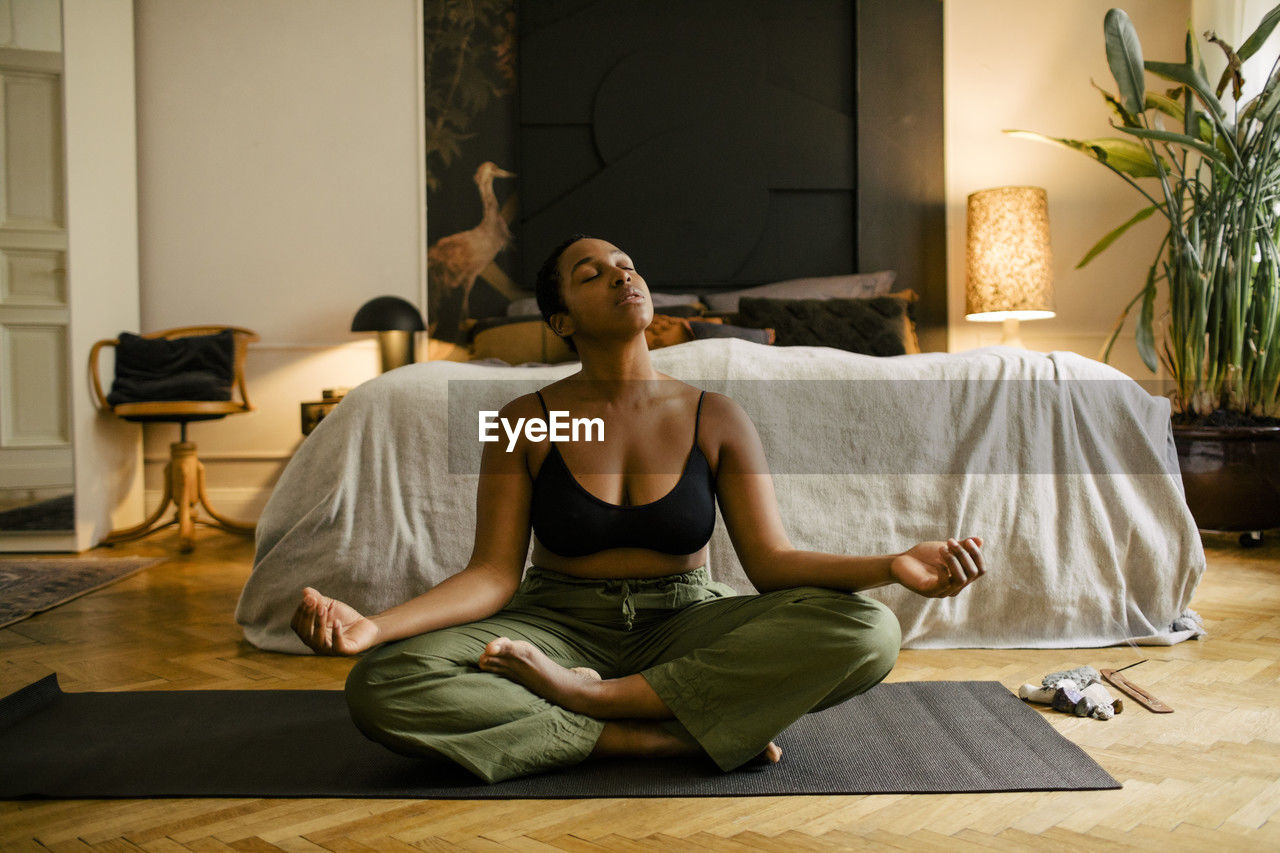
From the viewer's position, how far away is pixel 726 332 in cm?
329

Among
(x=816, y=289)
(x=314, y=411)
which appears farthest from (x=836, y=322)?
(x=314, y=411)

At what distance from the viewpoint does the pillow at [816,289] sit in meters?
4.31

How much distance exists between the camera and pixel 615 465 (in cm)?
149

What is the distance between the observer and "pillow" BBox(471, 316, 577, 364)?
12.6ft

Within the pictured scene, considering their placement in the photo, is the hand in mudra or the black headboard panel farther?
the black headboard panel

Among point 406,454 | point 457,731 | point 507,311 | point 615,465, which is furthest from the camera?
point 507,311

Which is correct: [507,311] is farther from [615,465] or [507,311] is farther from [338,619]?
[338,619]

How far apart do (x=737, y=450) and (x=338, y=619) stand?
655mm

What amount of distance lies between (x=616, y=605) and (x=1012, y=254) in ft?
11.3

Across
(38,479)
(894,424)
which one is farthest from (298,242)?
(894,424)

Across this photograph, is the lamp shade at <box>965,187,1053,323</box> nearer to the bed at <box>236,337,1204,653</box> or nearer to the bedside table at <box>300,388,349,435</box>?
the bed at <box>236,337,1204,653</box>

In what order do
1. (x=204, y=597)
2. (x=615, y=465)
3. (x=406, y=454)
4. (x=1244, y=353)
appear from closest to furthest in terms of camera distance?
(x=615, y=465) < (x=406, y=454) < (x=204, y=597) < (x=1244, y=353)

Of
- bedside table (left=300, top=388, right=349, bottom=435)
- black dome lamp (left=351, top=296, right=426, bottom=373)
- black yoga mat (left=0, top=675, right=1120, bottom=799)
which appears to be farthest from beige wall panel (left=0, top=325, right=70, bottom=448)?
black yoga mat (left=0, top=675, right=1120, bottom=799)

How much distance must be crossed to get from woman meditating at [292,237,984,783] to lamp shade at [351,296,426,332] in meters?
2.85
